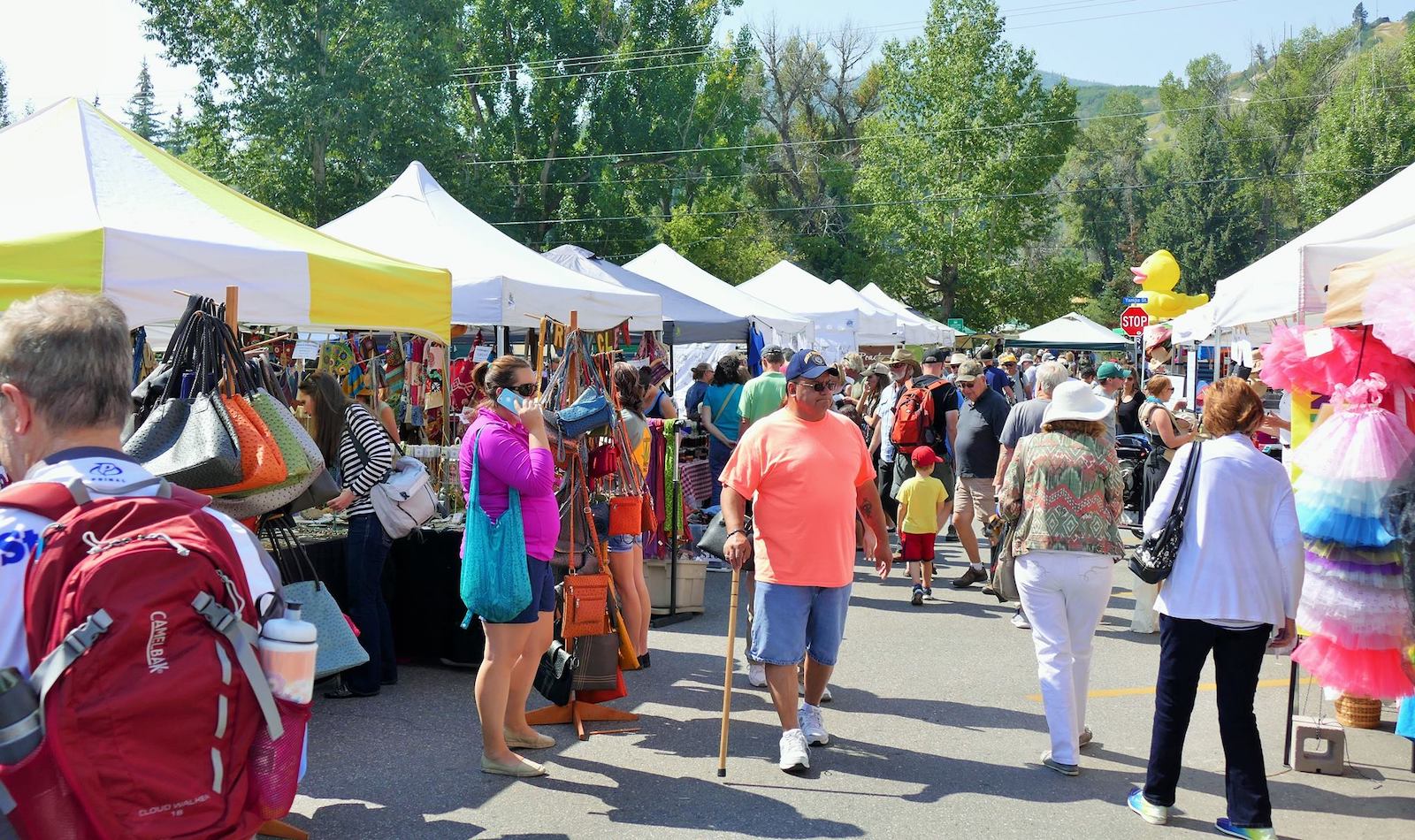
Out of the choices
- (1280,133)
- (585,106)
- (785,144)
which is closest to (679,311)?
(585,106)

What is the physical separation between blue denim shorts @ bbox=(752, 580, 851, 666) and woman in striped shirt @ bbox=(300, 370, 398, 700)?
2.37 meters

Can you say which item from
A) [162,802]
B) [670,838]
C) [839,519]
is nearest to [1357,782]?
[839,519]

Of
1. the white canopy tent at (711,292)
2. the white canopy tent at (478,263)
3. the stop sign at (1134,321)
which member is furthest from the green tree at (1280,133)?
the white canopy tent at (478,263)

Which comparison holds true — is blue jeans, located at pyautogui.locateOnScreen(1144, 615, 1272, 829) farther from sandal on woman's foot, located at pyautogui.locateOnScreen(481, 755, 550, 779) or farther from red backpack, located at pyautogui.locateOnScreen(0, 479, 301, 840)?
red backpack, located at pyautogui.locateOnScreen(0, 479, 301, 840)

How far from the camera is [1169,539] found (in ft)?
15.2

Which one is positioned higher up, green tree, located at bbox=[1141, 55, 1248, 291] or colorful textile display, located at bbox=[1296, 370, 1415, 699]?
green tree, located at bbox=[1141, 55, 1248, 291]

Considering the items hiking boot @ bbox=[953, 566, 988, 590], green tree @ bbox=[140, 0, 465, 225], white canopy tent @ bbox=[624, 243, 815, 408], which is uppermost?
green tree @ bbox=[140, 0, 465, 225]

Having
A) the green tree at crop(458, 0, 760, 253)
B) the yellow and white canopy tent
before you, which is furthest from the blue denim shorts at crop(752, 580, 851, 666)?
the green tree at crop(458, 0, 760, 253)

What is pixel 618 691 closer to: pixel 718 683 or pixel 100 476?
pixel 718 683

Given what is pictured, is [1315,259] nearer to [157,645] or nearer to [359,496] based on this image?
[359,496]

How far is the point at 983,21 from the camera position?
49.0m

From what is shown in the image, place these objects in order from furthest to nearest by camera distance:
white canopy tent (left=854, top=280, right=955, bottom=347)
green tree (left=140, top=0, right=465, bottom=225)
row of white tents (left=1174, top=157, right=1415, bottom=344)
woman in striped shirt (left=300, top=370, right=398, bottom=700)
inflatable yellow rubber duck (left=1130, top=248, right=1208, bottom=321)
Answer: green tree (left=140, top=0, right=465, bottom=225) → white canopy tent (left=854, top=280, right=955, bottom=347) → inflatable yellow rubber duck (left=1130, top=248, right=1208, bottom=321) → woman in striped shirt (left=300, top=370, right=398, bottom=700) → row of white tents (left=1174, top=157, right=1415, bottom=344)

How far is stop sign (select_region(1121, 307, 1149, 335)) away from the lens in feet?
72.8

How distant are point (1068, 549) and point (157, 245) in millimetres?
4400
